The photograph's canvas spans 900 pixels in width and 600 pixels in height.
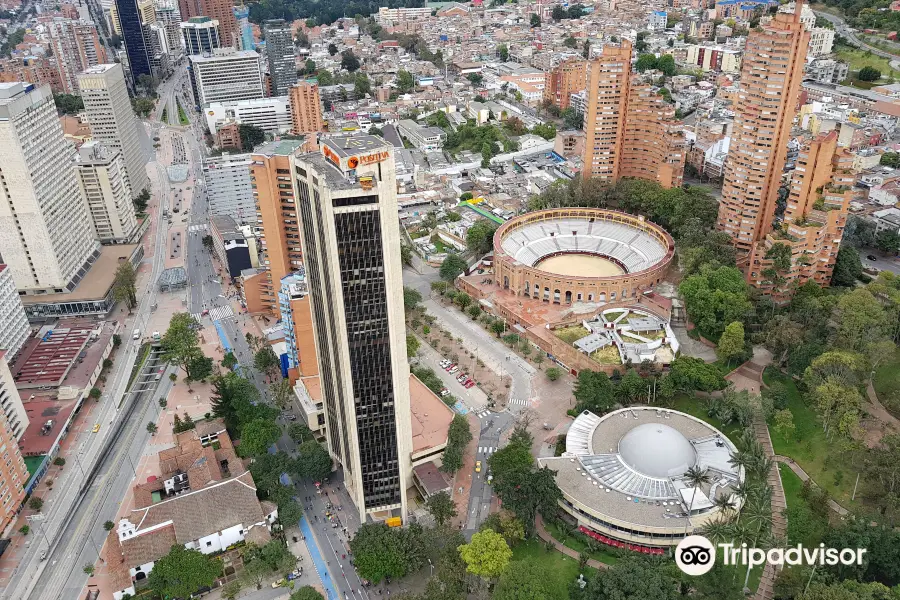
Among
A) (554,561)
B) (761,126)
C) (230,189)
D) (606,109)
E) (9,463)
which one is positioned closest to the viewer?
(554,561)

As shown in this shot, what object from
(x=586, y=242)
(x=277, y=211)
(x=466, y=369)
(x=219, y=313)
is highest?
(x=277, y=211)

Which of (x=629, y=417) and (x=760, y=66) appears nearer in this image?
(x=629, y=417)

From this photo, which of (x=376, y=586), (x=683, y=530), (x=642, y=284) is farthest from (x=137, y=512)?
(x=642, y=284)

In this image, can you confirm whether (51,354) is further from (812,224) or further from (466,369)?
(812,224)

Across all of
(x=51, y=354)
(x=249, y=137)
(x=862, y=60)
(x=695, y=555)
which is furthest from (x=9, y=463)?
(x=862, y=60)

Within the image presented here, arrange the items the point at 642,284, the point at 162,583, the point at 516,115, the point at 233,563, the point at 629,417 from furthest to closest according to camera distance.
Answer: the point at 516,115 < the point at 642,284 < the point at 629,417 < the point at 233,563 < the point at 162,583

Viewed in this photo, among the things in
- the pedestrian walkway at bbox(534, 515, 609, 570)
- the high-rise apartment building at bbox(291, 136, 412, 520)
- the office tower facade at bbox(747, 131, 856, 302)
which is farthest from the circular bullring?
the high-rise apartment building at bbox(291, 136, 412, 520)

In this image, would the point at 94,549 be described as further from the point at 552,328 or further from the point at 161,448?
the point at 552,328
